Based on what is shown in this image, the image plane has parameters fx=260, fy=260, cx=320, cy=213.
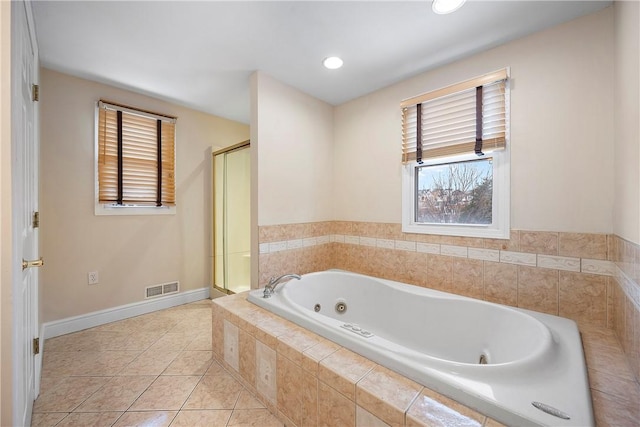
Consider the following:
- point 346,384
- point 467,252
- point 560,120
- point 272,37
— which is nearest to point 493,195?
point 467,252

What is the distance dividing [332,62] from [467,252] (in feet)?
5.85

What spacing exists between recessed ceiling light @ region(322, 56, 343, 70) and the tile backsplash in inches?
54.2

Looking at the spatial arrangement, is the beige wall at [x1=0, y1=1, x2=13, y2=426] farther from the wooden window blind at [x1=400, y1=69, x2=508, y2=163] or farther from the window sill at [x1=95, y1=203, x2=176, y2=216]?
the wooden window blind at [x1=400, y1=69, x2=508, y2=163]

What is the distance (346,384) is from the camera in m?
1.02

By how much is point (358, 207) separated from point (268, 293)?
1269 mm

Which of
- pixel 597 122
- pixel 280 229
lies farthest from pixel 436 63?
pixel 280 229

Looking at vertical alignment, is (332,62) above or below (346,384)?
above

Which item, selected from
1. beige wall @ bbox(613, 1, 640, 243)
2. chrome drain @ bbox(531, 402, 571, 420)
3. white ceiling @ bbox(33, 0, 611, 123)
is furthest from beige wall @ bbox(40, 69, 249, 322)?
beige wall @ bbox(613, 1, 640, 243)

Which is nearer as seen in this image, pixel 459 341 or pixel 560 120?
pixel 560 120

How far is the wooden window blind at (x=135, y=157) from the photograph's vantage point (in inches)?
96.1

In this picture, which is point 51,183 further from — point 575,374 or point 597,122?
point 597,122

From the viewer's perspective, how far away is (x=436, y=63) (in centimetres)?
203

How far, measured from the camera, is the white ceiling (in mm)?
1490

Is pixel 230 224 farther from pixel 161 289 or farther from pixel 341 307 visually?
pixel 341 307
